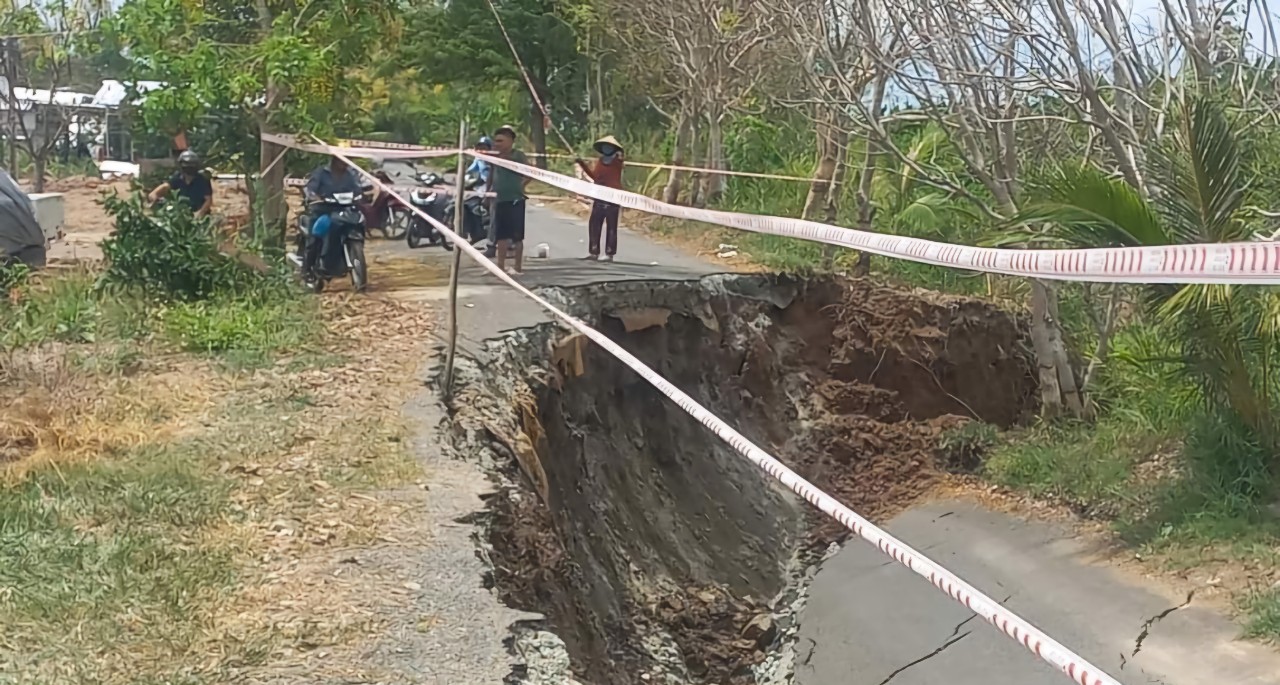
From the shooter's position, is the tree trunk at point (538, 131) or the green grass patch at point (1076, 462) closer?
the green grass patch at point (1076, 462)

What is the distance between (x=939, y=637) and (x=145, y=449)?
4301 mm

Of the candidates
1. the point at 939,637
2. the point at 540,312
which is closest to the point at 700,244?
the point at 540,312

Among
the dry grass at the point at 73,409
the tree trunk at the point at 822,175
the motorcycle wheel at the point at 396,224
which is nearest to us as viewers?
the dry grass at the point at 73,409

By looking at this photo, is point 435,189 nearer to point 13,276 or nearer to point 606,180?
point 606,180

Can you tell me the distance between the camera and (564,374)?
9.59 meters

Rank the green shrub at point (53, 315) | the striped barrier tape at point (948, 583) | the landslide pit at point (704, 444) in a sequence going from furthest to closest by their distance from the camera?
the green shrub at point (53, 315)
the landslide pit at point (704, 444)
the striped barrier tape at point (948, 583)

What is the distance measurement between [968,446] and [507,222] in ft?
14.7

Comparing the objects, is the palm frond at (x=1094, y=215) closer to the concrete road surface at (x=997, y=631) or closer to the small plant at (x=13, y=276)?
the concrete road surface at (x=997, y=631)

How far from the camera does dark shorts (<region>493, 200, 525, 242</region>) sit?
11516 mm

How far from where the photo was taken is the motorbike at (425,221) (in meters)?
15.4

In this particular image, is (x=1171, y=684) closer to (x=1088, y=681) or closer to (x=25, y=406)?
(x=1088, y=681)

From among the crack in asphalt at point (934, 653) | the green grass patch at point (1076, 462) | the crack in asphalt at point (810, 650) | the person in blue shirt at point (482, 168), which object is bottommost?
the crack in asphalt at point (810, 650)

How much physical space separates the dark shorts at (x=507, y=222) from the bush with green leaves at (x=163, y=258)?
2.40m

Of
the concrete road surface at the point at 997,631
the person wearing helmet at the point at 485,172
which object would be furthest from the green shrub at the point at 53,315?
the concrete road surface at the point at 997,631
